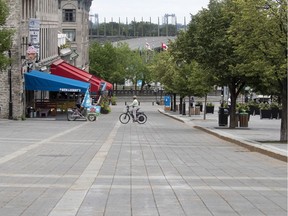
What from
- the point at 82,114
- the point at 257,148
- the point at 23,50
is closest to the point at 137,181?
the point at 257,148

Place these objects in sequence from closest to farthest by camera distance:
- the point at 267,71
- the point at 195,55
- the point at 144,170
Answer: the point at 144,170 → the point at 267,71 → the point at 195,55

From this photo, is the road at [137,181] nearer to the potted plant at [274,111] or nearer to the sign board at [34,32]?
the sign board at [34,32]

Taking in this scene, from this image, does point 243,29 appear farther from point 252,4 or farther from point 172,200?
point 172,200

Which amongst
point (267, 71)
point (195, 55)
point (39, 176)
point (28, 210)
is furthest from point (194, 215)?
point (195, 55)

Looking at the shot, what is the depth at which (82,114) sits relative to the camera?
41938 millimetres

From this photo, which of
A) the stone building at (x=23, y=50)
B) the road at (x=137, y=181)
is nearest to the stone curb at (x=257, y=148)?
the road at (x=137, y=181)

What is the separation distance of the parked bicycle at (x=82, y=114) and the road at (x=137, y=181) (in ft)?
69.7

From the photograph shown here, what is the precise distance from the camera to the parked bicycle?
135ft

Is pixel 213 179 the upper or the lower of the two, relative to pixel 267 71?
lower

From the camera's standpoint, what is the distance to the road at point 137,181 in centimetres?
882

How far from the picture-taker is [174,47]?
121 ft

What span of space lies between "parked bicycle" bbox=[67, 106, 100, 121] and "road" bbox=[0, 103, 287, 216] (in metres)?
21.2

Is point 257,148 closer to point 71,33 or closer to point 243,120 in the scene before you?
point 243,120

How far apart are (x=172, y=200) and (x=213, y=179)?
9.35 feet
